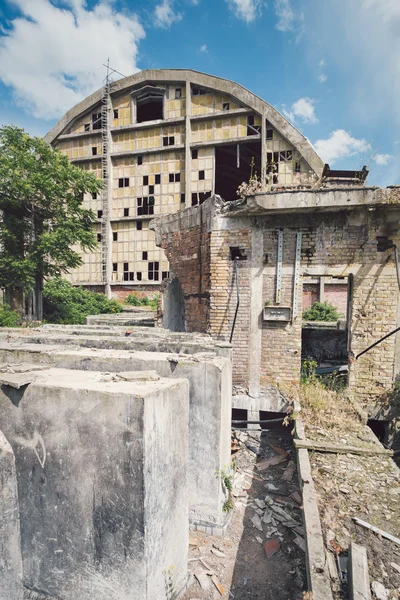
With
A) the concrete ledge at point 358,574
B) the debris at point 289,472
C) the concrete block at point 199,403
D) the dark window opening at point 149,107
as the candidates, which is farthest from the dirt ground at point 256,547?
the dark window opening at point 149,107

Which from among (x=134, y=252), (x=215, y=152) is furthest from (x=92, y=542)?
(x=215, y=152)

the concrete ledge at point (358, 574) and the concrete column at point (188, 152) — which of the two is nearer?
the concrete ledge at point (358, 574)

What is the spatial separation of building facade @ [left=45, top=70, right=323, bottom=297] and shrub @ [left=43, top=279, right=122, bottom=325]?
3007 millimetres

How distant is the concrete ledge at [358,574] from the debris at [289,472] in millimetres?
2174

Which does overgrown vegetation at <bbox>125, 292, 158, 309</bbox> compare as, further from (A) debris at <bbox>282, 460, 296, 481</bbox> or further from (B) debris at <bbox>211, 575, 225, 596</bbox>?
(B) debris at <bbox>211, 575, 225, 596</bbox>

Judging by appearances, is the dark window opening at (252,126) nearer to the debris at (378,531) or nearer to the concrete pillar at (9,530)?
the debris at (378,531)

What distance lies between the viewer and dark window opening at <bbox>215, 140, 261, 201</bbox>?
20750mm

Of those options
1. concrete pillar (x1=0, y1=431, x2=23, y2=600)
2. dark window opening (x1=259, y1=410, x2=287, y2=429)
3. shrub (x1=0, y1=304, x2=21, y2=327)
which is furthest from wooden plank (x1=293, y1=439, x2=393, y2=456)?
shrub (x1=0, y1=304, x2=21, y2=327)

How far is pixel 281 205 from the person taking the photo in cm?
611

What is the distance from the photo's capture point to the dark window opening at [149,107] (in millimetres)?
21766

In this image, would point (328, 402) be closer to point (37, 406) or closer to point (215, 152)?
point (37, 406)

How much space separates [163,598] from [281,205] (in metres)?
5.96

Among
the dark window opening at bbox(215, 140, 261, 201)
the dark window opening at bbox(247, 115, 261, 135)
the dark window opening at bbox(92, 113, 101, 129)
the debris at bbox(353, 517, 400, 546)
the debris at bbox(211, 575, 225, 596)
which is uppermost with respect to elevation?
the dark window opening at bbox(92, 113, 101, 129)

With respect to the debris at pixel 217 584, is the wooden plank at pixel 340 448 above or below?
above
